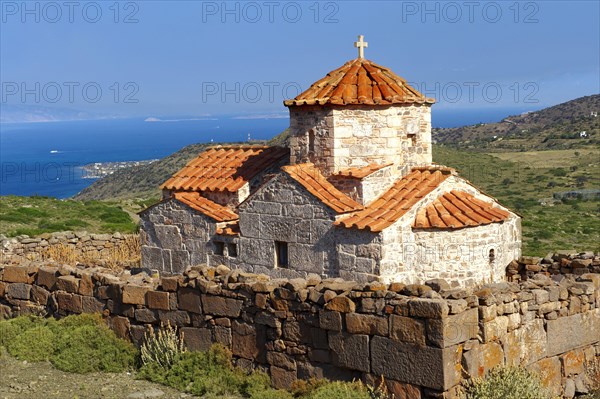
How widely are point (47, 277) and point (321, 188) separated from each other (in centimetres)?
440

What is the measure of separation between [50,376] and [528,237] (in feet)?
62.1

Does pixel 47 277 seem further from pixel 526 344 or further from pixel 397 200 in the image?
pixel 526 344

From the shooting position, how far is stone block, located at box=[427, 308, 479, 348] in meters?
8.37

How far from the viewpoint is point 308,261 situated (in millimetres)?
13328

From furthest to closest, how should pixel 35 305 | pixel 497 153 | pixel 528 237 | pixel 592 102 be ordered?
pixel 592 102
pixel 497 153
pixel 528 237
pixel 35 305

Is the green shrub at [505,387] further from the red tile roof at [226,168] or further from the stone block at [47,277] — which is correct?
the red tile roof at [226,168]

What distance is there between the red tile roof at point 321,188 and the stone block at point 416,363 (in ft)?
13.7

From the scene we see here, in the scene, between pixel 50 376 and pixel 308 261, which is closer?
pixel 50 376

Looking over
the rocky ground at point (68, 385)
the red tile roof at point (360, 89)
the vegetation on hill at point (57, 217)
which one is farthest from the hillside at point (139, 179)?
the rocky ground at point (68, 385)

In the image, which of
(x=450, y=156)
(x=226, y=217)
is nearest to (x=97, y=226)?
(x=226, y=217)

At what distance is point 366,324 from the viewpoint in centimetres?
899

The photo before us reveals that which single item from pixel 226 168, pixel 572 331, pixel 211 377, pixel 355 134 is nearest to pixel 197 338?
pixel 211 377

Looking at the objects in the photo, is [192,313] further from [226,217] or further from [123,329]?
[226,217]

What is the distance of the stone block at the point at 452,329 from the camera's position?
329 inches
